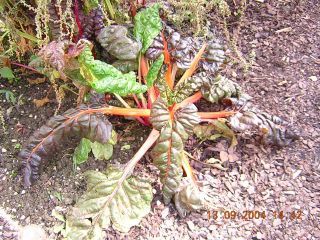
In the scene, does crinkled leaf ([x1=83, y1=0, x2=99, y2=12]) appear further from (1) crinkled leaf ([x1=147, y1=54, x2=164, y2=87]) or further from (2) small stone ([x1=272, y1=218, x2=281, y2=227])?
(2) small stone ([x1=272, y1=218, x2=281, y2=227])

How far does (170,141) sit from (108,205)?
32 cm

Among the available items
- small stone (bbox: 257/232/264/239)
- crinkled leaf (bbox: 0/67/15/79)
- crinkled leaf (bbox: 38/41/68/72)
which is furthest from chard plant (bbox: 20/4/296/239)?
crinkled leaf (bbox: 0/67/15/79)

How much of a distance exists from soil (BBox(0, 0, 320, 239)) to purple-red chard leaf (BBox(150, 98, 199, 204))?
127mm

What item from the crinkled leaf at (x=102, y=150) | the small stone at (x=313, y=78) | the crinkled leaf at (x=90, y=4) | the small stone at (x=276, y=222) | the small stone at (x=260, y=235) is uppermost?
the crinkled leaf at (x=90, y=4)

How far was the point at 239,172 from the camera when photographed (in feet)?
6.03

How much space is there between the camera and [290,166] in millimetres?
1844

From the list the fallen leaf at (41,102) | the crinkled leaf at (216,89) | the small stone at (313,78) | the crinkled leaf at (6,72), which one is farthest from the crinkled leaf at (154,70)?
the small stone at (313,78)

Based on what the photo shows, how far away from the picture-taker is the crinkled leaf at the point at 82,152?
1.79 metres

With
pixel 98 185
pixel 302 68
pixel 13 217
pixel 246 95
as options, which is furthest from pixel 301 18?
pixel 13 217

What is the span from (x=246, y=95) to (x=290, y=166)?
1.14 feet

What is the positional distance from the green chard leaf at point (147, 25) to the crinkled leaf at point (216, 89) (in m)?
0.28

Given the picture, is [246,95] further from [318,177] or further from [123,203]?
[123,203]

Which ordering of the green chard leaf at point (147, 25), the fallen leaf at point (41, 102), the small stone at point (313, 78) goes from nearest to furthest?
the green chard leaf at point (147, 25)
the fallen leaf at point (41, 102)
the small stone at point (313, 78)

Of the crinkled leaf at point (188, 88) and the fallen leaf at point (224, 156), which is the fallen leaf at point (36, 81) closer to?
the crinkled leaf at point (188, 88)
